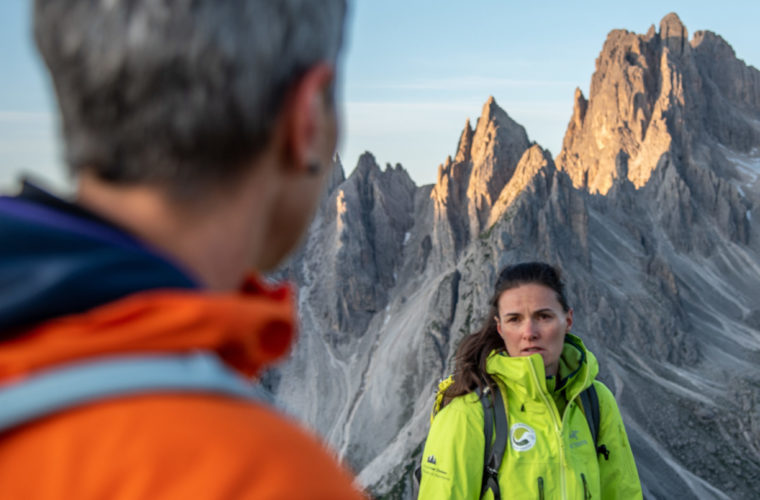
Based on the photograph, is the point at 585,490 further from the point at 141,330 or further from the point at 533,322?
the point at 141,330

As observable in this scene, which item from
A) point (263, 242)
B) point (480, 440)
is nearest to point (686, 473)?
point (480, 440)

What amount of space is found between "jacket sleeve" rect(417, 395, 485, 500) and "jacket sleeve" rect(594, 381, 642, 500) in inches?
53.4

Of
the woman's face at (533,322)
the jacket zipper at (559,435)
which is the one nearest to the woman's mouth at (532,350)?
the woman's face at (533,322)

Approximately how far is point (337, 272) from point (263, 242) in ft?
386

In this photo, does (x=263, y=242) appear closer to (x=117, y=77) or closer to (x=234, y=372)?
(x=234, y=372)

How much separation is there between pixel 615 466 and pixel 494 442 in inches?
54.2

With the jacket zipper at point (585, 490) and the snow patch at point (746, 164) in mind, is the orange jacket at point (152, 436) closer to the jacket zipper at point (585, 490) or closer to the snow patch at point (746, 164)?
the jacket zipper at point (585, 490)

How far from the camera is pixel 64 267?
1266 millimetres

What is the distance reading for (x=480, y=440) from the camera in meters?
5.96

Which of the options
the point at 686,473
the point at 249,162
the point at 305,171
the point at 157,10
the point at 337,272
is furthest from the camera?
the point at 337,272

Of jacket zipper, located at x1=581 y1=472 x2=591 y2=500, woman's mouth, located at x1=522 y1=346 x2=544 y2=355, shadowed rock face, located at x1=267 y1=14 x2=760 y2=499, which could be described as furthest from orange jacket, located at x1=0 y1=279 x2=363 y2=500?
shadowed rock face, located at x1=267 y1=14 x2=760 y2=499

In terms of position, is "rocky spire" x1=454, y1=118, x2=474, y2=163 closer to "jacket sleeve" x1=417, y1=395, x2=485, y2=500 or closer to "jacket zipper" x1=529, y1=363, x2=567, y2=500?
"jacket zipper" x1=529, y1=363, x2=567, y2=500

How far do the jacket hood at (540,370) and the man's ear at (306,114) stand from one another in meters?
4.96

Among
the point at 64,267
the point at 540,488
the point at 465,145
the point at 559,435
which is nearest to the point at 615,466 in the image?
the point at 559,435
